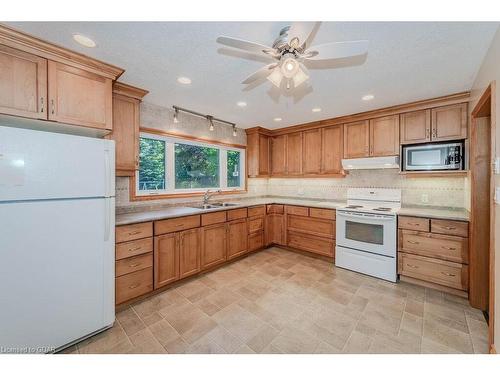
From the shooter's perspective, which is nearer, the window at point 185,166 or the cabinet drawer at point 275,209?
the window at point 185,166

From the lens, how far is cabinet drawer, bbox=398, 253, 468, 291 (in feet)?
7.80

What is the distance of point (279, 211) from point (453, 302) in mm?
2533

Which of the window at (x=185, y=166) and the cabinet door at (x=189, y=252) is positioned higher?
the window at (x=185, y=166)

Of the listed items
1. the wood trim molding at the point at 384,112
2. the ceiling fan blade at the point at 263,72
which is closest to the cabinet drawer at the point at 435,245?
the wood trim molding at the point at 384,112

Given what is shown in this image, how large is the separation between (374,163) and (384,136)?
43 centimetres

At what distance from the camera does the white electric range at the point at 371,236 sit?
9.18 ft

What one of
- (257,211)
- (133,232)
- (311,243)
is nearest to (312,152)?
(257,211)

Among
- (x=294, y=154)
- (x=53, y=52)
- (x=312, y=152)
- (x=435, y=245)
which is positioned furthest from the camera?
(x=294, y=154)

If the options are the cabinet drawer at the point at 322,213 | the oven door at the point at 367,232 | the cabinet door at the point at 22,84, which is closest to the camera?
the cabinet door at the point at 22,84

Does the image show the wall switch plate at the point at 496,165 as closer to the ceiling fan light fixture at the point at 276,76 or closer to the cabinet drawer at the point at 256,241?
the ceiling fan light fixture at the point at 276,76

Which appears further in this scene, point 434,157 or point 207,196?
point 207,196

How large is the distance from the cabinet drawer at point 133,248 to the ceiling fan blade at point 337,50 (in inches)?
92.2

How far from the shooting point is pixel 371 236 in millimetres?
2971

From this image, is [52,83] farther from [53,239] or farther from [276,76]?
[276,76]
